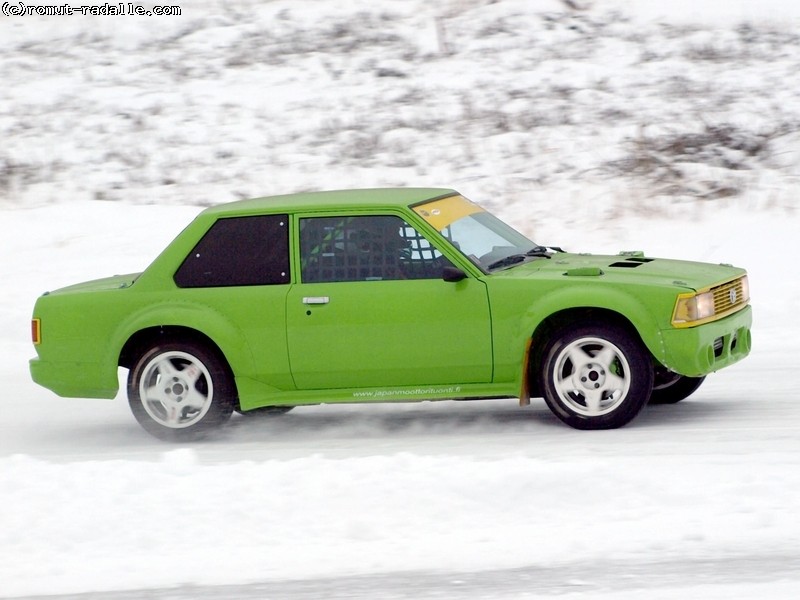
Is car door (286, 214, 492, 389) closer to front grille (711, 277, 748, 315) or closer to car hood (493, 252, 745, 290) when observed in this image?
car hood (493, 252, 745, 290)

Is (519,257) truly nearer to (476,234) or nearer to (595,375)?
(476,234)

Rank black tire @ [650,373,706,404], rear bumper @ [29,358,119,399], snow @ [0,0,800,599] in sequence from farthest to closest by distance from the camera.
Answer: black tire @ [650,373,706,404] < rear bumper @ [29,358,119,399] < snow @ [0,0,800,599]

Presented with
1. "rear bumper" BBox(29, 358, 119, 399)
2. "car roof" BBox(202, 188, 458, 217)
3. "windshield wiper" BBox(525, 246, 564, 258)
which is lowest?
"rear bumper" BBox(29, 358, 119, 399)

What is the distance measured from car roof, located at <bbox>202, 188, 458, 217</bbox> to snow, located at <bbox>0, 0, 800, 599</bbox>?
1440 mm

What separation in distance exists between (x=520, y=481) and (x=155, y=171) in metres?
12.2

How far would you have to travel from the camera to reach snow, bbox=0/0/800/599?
18.3ft

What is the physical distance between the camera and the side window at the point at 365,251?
7836 mm

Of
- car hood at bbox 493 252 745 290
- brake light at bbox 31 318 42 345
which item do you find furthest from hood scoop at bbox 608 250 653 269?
brake light at bbox 31 318 42 345

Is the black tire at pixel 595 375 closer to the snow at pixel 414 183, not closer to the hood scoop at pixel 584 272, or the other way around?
the snow at pixel 414 183

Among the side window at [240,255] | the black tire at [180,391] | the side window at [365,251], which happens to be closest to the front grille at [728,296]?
the side window at [365,251]

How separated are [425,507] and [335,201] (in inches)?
102

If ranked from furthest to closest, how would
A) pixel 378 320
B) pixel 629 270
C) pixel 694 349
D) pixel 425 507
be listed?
pixel 629 270
pixel 378 320
pixel 694 349
pixel 425 507

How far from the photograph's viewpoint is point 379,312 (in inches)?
305

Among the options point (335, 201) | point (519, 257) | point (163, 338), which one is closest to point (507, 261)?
point (519, 257)
